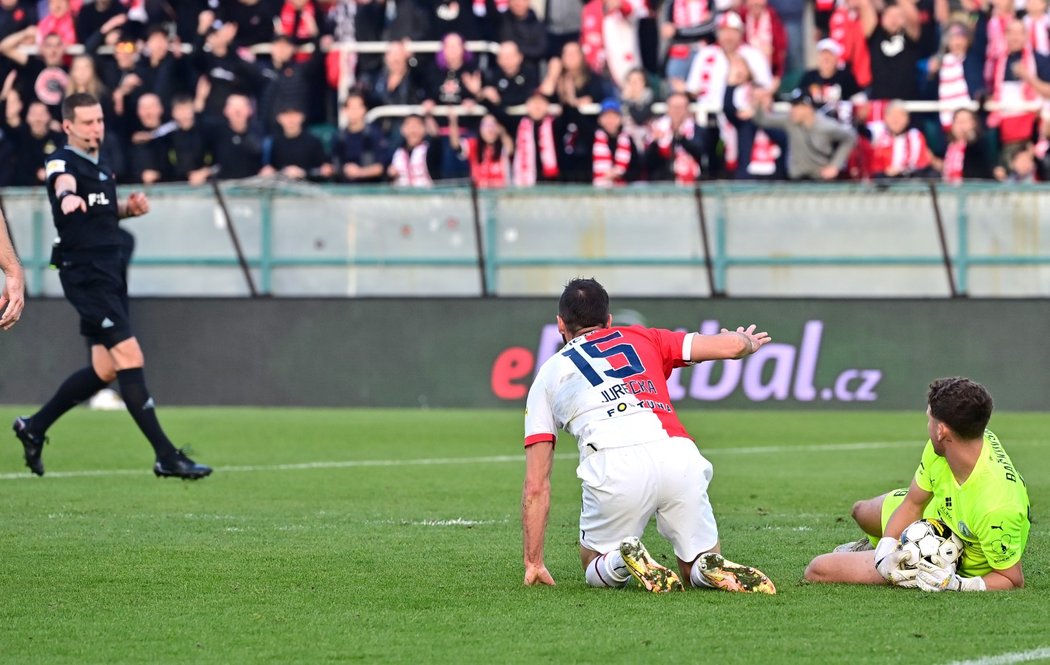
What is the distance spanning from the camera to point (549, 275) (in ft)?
61.6

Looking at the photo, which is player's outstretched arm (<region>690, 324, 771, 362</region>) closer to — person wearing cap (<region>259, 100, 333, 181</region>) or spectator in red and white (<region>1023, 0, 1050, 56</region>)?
person wearing cap (<region>259, 100, 333, 181</region>)

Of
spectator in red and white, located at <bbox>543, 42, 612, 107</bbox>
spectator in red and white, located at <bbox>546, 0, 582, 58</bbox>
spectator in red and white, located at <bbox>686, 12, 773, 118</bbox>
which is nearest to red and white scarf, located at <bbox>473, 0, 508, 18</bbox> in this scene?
spectator in red and white, located at <bbox>546, 0, 582, 58</bbox>

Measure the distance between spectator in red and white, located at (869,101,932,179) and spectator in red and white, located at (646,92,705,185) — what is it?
1951 mm

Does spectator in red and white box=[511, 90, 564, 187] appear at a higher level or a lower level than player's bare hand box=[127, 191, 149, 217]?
lower

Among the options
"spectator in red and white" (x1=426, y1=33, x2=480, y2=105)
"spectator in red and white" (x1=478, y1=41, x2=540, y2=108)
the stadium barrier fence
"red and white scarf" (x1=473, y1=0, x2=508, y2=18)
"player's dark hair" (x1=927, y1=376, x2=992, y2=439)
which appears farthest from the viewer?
"red and white scarf" (x1=473, y1=0, x2=508, y2=18)

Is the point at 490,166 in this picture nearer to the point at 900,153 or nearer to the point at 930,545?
the point at 900,153

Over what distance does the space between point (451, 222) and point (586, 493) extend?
12448mm

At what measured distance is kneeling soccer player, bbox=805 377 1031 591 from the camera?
A: 627cm

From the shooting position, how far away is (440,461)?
12.7 m

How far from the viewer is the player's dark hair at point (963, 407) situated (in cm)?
621

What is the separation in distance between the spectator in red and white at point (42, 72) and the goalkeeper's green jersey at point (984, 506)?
16.4 metres

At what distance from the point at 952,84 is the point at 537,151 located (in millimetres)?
4816

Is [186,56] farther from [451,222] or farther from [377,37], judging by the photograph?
[451,222]

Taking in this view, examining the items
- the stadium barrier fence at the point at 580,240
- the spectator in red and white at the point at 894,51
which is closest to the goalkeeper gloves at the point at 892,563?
the stadium barrier fence at the point at 580,240
